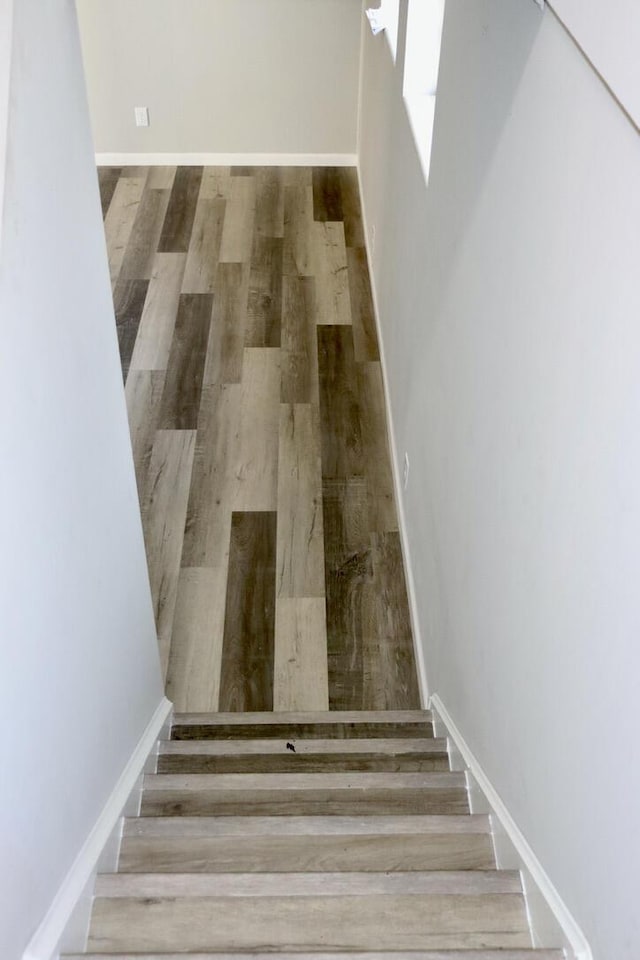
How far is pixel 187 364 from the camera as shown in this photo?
15.3ft

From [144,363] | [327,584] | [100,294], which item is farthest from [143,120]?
[100,294]

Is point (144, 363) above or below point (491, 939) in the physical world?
below

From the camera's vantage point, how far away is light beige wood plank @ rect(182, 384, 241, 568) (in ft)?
12.0

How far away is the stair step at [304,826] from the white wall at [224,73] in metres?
5.46

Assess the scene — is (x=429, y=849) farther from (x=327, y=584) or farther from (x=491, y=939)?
(x=327, y=584)

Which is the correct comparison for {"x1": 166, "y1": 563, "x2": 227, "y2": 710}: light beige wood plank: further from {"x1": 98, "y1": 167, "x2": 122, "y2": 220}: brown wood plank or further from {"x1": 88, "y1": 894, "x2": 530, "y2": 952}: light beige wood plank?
{"x1": 98, "y1": 167, "x2": 122, "y2": 220}: brown wood plank

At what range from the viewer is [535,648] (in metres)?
1.58

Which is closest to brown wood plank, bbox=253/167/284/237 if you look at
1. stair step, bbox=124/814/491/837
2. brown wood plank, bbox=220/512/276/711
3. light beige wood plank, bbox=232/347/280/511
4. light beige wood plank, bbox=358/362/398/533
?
light beige wood plank, bbox=232/347/280/511

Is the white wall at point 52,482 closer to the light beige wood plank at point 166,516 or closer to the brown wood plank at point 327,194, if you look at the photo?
the light beige wood plank at point 166,516

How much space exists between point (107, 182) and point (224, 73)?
110cm

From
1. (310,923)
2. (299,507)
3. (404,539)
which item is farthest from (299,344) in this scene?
(310,923)

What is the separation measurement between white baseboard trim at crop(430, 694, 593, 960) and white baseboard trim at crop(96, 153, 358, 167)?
17.0ft

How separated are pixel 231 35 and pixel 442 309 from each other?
431cm

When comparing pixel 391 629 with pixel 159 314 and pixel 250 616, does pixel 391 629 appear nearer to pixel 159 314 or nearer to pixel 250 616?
pixel 250 616
